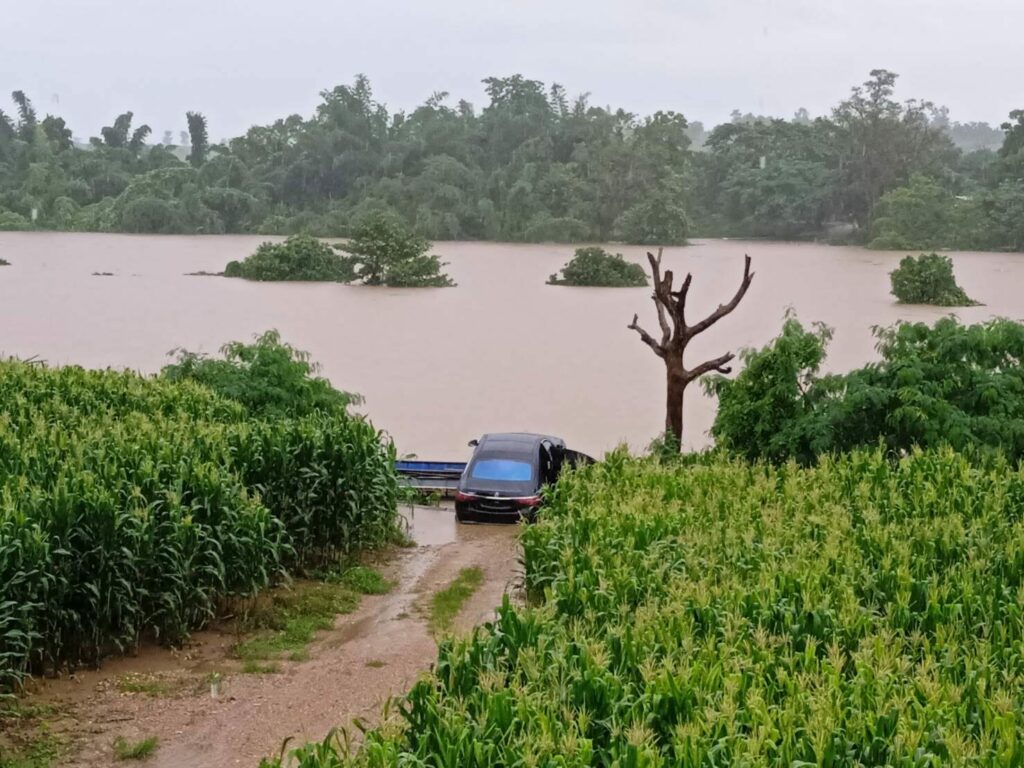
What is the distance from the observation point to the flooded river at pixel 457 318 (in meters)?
21.6

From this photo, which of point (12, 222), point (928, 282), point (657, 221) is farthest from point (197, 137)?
point (928, 282)

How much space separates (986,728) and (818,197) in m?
37.7

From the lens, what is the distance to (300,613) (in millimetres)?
9867

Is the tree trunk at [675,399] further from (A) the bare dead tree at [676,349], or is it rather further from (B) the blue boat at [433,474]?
(B) the blue boat at [433,474]

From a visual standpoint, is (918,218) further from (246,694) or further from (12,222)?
(12,222)

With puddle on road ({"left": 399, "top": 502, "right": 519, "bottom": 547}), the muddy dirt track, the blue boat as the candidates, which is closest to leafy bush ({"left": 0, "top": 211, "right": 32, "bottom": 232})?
the blue boat

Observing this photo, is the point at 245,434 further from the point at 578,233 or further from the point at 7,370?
the point at 578,233

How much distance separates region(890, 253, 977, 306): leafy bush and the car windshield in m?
17.2

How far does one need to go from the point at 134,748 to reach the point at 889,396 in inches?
346

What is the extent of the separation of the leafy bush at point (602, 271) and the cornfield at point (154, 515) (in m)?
24.4

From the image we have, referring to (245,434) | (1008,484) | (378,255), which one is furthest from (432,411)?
(378,255)

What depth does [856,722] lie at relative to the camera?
4.82 metres

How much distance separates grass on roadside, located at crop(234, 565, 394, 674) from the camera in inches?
348

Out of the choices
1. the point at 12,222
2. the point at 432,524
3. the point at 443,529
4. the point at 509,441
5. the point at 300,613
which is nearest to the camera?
the point at 300,613
